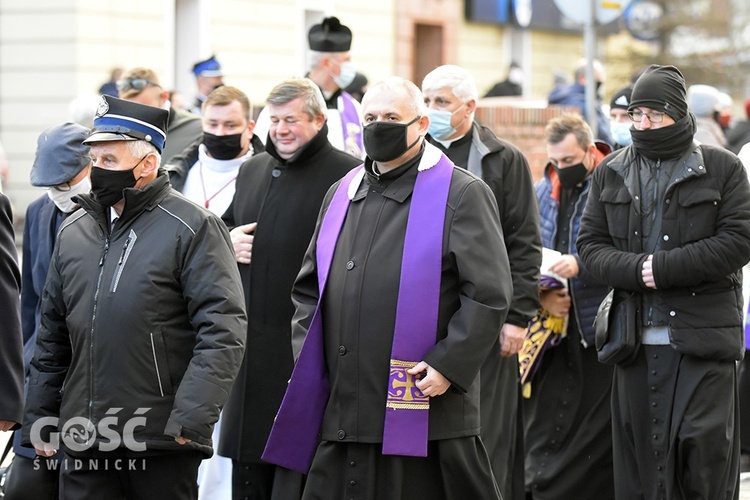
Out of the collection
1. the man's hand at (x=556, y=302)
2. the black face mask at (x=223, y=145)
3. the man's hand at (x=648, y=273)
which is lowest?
the man's hand at (x=556, y=302)

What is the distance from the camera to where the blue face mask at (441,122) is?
7.52 metres

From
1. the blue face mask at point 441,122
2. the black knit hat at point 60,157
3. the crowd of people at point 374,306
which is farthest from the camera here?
the blue face mask at point 441,122

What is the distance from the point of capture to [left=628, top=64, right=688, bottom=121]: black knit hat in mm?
6414

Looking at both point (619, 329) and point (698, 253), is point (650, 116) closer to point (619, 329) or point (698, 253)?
point (698, 253)

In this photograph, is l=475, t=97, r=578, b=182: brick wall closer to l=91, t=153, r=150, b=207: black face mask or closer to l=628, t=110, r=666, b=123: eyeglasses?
l=628, t=110, r=666, b=123: eyeglasses

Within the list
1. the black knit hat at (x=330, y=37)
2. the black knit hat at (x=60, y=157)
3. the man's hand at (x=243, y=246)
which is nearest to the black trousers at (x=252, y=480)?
A: the man's hand at (x=243, y=246)

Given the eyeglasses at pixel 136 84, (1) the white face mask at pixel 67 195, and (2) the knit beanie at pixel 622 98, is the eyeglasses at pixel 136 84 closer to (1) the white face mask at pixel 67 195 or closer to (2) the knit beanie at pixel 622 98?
(1) the white face mask at pixel 67 195

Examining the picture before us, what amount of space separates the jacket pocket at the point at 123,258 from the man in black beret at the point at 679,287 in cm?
227

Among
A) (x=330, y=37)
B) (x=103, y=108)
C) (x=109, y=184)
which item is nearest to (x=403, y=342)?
(x=109, y=184)

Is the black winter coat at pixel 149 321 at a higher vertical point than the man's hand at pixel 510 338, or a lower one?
higher

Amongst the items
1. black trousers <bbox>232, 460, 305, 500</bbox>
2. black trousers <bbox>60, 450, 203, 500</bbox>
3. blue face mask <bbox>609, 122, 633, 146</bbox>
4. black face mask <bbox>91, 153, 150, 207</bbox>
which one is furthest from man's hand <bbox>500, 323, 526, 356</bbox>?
black face mask <bbox>91, 153, 150, 207</bbox>

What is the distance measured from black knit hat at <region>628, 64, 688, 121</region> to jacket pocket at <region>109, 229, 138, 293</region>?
2426 millimetres

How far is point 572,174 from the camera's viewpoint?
8102 millimetres

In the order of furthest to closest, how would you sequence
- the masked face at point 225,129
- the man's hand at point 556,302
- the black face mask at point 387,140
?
the man's hand at point 556,302
the masked face at point 225,129
the black face mask at point 387,140
